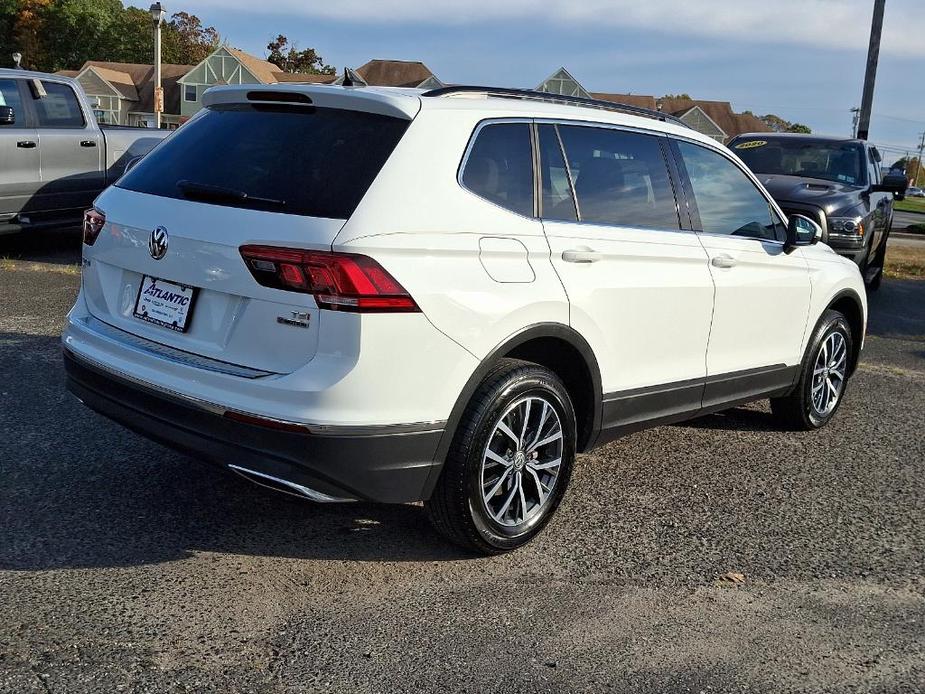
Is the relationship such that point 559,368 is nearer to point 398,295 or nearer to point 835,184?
point 398,295

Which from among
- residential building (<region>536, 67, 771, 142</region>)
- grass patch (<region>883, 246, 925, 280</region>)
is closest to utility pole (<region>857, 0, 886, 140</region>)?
grass patch (<region>883, 246, 925, 280</region>)

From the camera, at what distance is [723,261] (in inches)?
199

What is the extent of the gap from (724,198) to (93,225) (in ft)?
10.6

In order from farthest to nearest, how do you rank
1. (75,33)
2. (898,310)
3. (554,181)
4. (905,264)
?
(75,33) → (905,264) → (898,310) → (554,181)

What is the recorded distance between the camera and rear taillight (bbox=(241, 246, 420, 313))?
3281 millimetres

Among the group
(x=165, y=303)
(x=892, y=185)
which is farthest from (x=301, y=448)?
(x=892, y=185)

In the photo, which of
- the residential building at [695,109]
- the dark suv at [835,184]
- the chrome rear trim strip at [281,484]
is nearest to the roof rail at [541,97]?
the chrome rear trim strip at [281,484]

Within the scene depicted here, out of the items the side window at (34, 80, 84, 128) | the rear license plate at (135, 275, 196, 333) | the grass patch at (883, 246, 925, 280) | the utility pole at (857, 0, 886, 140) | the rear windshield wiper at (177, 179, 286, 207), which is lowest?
the grass patch at (883, 246, 925, 280)

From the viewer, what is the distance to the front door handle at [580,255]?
4078 mm

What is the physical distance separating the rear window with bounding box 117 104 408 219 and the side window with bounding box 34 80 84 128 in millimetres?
7893

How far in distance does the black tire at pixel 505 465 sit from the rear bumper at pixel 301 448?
0.15 meters

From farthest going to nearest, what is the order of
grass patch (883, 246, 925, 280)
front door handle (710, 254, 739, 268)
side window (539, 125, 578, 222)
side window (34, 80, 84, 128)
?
grass patch (883, 246, 925, 280) < side window (34, 80, 84, 128) < front door handle (710, 254, 739, 268) < side window (539, 125, 578, 222)

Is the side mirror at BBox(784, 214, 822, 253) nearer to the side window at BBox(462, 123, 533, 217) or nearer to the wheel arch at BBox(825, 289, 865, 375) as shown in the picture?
the wheel arch at BBox(825, 289, 865, 375)

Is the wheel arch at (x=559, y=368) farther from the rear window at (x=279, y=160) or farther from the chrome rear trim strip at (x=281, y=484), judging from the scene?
the rear window at (x=279, y=160)
